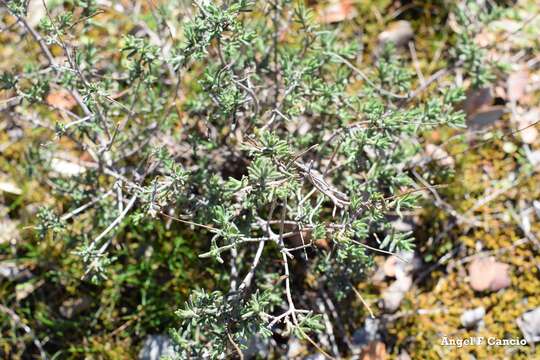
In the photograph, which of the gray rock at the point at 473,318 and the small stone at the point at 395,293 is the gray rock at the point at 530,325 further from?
the small stone at the point at 395,293

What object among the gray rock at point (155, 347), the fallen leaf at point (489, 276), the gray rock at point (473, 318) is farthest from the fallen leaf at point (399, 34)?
the gray rock at point (155, 347)

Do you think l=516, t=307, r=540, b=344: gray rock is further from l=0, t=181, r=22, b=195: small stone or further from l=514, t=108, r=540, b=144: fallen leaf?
l=0, t=181, r=22, b=195: small stone

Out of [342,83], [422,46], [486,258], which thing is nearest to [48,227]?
[342,83]

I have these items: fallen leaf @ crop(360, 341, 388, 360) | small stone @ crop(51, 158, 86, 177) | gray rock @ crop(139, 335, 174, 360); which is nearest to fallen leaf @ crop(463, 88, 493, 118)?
fallen leaf @ crop(360, 341, 388, 360)

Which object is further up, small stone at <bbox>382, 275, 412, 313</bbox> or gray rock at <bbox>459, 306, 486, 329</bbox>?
small stone at <bbox>382, 275, 412, 313</bbox>

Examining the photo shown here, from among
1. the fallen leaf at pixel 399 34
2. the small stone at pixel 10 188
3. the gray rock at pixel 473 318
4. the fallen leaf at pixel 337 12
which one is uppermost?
the fallen leaf at pixel 337 12

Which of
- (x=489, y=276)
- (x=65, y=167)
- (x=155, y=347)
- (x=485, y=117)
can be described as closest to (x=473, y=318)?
(x=489, y=276)

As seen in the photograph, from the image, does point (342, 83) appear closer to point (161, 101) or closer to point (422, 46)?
point (161, 101)

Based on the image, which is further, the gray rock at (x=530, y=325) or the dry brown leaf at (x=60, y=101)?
the dry brown leaf at (x=60, y=101)
